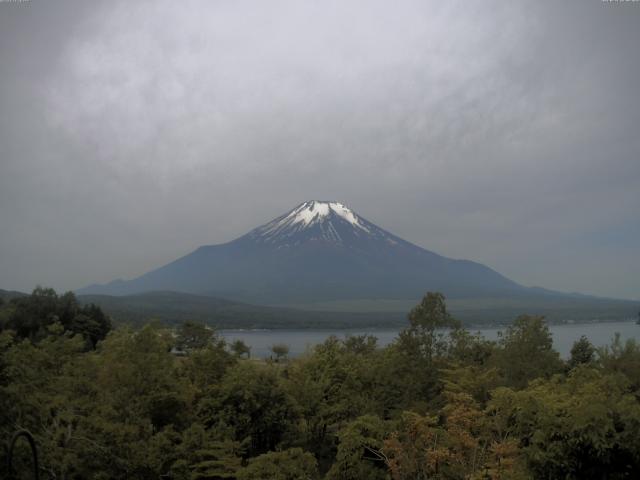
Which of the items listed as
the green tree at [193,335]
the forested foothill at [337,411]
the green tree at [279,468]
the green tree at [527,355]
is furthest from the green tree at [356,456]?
the green tree at [193,335]

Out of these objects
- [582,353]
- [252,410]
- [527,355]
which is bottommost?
[252,410]

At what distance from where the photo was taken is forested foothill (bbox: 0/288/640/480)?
8523 millimetres

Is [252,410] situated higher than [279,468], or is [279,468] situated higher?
[252,410]

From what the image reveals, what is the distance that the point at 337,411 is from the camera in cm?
1516

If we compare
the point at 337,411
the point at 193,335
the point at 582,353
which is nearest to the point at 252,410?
the point at 337,411

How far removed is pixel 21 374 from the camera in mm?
13328

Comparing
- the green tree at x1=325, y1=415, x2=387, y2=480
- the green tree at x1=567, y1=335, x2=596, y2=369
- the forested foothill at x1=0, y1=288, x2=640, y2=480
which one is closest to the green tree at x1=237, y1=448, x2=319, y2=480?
the forested foothill at x1=0, y1=288, x2=640, y2=480

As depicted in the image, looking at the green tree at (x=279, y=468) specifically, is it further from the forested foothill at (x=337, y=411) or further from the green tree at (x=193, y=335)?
the green tree at (x=193, y=335)

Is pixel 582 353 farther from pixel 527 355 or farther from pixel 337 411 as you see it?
pixel 337 411

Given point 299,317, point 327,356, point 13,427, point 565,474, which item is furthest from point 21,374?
point 299,317

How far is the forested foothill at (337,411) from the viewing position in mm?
8523

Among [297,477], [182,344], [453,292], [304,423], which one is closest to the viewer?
[297,477]

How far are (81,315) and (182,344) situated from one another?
442 inches

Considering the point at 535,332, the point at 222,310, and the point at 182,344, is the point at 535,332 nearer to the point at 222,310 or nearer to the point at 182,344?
the point at 182,344
